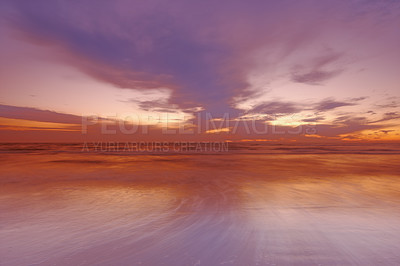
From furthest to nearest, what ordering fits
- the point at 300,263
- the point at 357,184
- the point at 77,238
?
the point at 357,184 → the point at 77,238 → the point at 300,263

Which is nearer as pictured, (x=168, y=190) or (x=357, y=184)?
(x=168, y=190)

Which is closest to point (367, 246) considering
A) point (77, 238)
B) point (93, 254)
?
point (93, 254)

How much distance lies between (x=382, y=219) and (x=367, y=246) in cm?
172

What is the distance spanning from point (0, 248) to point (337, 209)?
679cm

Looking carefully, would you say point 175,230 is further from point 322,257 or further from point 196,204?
point 322,257

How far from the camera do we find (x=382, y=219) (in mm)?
4488

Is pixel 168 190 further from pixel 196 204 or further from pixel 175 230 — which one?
pixel 175 230

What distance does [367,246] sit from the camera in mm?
3314

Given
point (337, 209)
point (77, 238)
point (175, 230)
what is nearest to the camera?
point (77, 238)

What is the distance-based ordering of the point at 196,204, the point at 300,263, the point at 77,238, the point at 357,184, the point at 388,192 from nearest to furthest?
the point at 300,263, the point at 77,238, the point at 196,204, the point at 388,192, the point at 357,184

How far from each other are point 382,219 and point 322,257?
2.62 meters

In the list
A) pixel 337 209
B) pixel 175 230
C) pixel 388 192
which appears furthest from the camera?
pixel 388 192

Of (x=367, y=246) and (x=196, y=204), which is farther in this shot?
(x=196, y=204)

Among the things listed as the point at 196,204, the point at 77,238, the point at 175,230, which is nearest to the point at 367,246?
the point at 175,230
